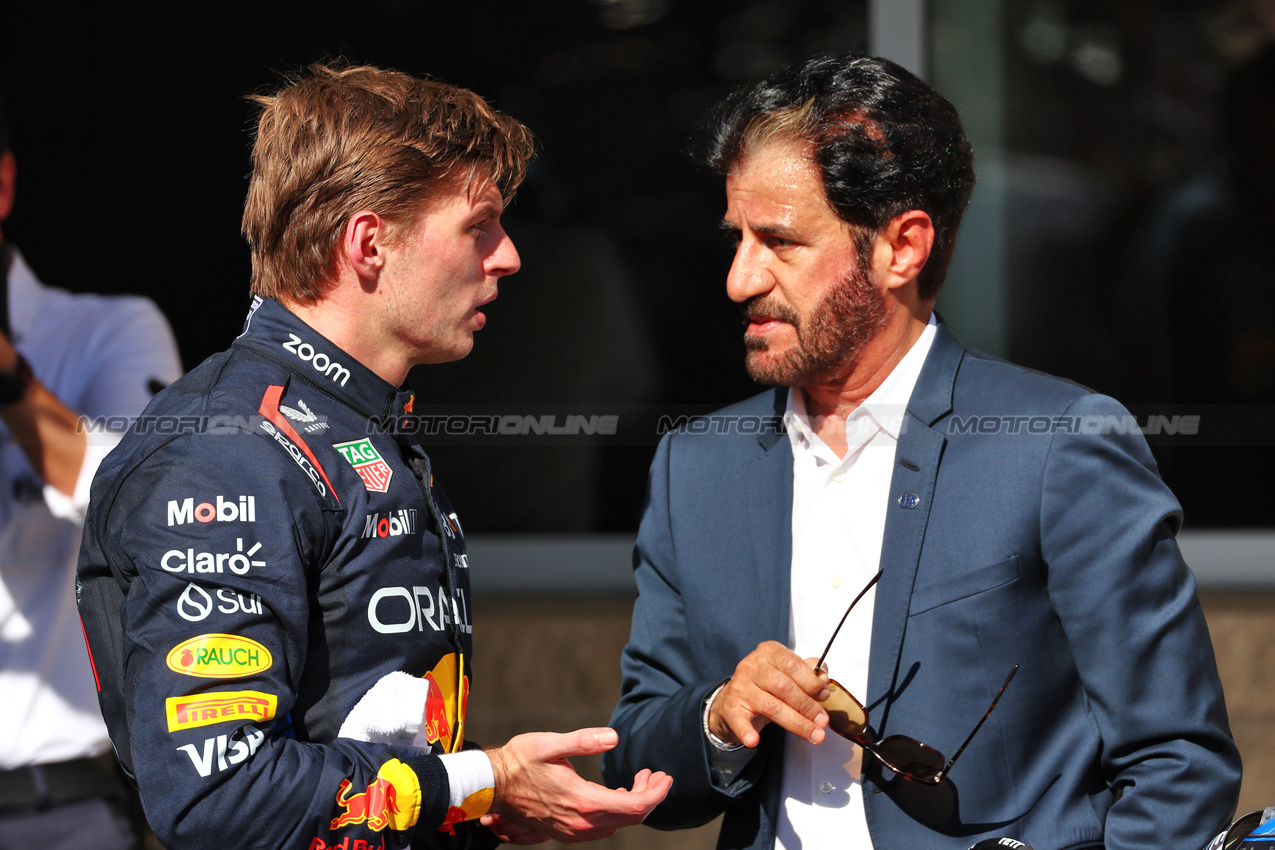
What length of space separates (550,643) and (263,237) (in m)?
2.26

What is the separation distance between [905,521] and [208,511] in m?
1.09

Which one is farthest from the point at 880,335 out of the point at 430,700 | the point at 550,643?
the point at 550,643

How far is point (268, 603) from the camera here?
1404 millimetres

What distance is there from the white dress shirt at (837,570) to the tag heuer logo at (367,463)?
2.45ft

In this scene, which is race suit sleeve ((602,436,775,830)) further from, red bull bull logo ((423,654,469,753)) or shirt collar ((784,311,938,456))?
red bull bull logo ((423,654,469,753))

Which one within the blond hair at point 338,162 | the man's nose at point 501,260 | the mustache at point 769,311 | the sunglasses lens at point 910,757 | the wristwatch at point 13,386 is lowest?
the sunglasses lens at point 910,757

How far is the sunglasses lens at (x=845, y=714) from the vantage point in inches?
69.7

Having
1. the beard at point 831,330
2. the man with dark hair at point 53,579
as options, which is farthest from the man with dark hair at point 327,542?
the man with dark hair at point 53,579

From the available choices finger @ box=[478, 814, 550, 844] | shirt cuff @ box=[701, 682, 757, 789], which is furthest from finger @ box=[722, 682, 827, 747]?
finger @ box=[478, 814, 550, 844]

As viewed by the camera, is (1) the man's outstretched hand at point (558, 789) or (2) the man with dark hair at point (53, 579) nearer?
(1) the man's outstretched hand at point (558, 789)

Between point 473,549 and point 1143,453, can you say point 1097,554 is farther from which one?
point 473,549

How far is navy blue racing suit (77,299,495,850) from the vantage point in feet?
4.49

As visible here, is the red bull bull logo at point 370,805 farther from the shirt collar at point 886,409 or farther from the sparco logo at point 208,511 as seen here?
the shirt collar at point 886,409

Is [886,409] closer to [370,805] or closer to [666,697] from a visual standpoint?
[666,697]
